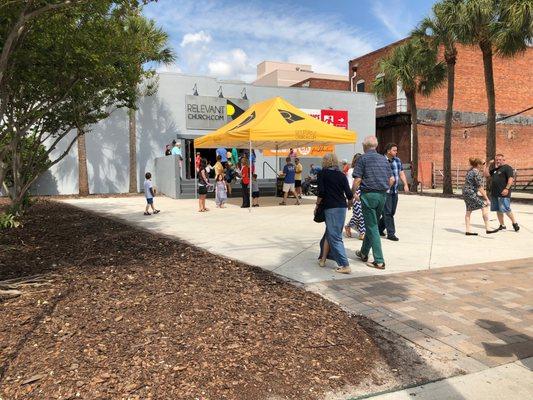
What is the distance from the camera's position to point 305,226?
10.7m

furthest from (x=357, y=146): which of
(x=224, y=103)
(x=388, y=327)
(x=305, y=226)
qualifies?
(x=388, y=327)

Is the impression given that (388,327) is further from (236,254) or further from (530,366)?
(236,254)

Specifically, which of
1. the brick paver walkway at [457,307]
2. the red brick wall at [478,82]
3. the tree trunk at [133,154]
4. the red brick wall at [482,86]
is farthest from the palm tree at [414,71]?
the brick paver walkway at [457,307]

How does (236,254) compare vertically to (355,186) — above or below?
below

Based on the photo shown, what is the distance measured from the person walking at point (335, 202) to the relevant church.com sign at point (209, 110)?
18193 mm

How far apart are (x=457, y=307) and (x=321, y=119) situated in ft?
71.8

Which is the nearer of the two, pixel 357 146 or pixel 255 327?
pixel 255 327

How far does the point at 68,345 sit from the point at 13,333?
60 cm

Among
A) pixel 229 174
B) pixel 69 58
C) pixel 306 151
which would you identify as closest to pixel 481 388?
pixel 69 58

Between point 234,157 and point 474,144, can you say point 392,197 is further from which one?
point 474,144

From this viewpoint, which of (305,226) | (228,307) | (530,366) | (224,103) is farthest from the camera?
(224,103)

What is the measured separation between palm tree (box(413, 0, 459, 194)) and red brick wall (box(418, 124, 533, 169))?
Answer: 25.6ft

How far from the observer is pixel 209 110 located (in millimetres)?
23797

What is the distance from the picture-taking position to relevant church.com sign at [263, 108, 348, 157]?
24.8 meters
